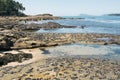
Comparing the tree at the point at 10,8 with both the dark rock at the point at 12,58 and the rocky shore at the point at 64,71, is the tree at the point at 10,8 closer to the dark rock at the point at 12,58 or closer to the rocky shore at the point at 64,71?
the dark rock at the point at 12,58

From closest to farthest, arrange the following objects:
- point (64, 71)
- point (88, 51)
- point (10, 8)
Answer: point (64, 71) → point (88, 51) → point (10, 8)

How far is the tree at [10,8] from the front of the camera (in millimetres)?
141675

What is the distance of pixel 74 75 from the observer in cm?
2362

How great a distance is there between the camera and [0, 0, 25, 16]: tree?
5578 inches

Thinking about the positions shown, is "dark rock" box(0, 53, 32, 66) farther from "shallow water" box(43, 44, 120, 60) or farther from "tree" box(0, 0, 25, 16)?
"tree" box(0, 0, 25, 16)

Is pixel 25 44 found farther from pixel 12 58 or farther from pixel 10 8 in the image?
pixel 10 8

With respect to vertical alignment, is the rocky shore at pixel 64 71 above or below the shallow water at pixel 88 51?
above

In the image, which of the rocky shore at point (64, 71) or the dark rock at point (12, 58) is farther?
the dark rock at point (12, 58)

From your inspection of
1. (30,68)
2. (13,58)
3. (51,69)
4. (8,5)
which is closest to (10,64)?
(13,58)

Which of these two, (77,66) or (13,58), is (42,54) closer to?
(13,58)

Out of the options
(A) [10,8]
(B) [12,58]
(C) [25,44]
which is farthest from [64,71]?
(A) [10,8]

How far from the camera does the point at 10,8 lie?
499 feet

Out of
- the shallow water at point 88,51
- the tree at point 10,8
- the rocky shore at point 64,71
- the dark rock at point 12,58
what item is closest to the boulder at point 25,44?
the shallow water at point 88,51

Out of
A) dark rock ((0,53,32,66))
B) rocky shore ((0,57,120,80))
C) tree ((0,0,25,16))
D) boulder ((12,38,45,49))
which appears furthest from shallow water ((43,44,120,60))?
tree ((0,0,25,16))
